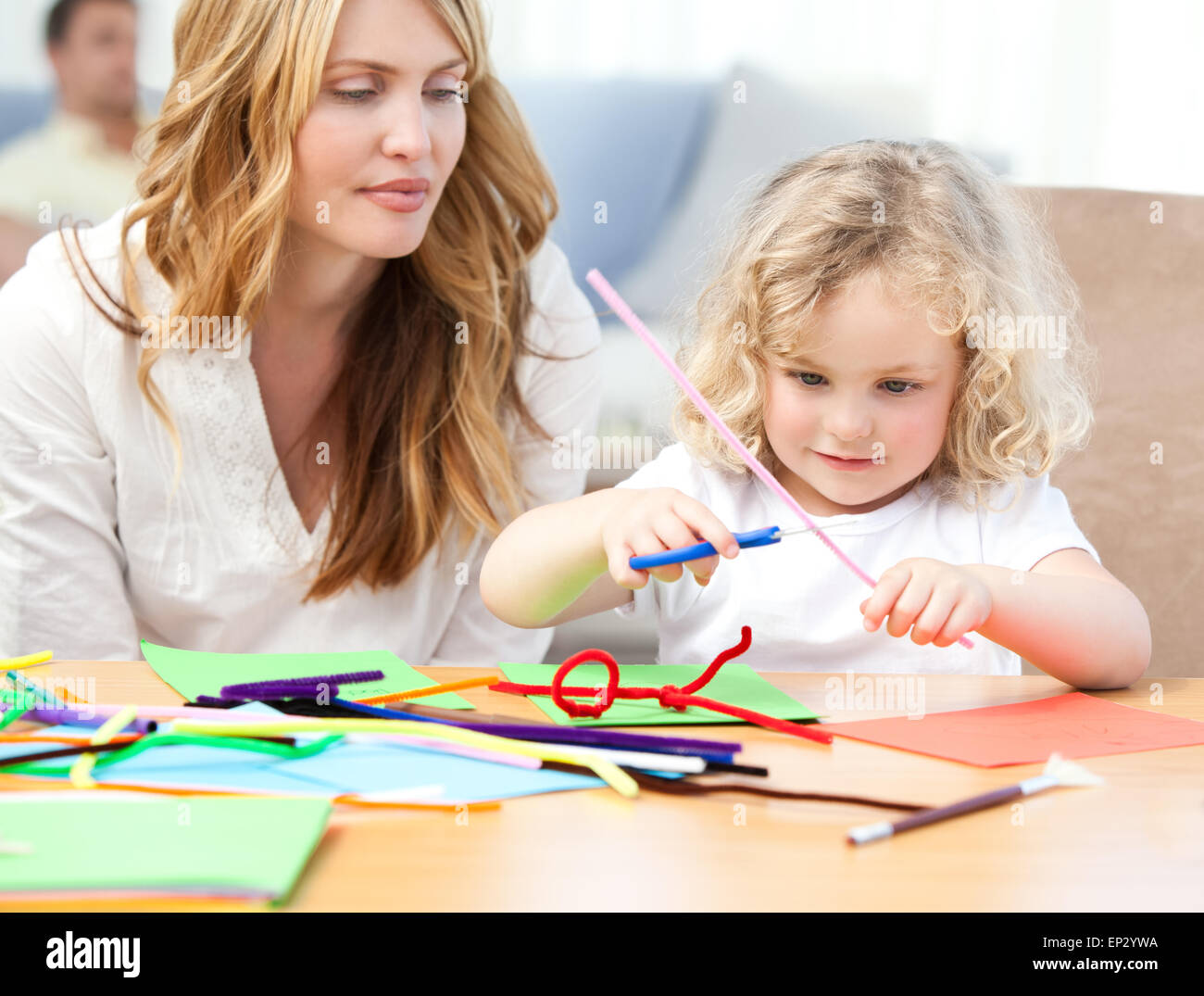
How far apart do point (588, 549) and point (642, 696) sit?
168 mm

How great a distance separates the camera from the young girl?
34.2 inches

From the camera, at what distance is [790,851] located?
465 millimetres

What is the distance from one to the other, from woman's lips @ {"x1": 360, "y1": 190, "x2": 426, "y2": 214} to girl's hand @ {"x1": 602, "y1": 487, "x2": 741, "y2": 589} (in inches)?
20.2

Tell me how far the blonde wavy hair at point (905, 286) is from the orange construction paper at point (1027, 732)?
320 mm

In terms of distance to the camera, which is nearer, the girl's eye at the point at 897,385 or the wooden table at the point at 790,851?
the wooden table at the point at 790,851

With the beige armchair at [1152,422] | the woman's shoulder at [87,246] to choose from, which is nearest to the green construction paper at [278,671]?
the woman's shoulder at [87,246]

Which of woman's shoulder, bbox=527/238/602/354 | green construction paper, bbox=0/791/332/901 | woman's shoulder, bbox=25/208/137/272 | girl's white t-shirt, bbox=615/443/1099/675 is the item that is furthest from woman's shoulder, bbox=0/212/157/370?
green construction paper, bbox=0/791/332/901

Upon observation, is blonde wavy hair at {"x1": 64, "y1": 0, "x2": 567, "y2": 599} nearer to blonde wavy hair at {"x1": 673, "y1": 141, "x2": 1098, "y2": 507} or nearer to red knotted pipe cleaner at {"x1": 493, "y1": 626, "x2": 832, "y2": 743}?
blonde wavy hair at {"x1": 673, "y1": 141, "x2": 1098, "y2": 507}

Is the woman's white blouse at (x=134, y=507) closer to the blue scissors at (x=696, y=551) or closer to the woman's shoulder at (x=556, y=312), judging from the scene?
the woman's shoulder at (x=556, y=312)

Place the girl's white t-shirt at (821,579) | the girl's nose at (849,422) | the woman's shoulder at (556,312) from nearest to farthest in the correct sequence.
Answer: the girl's nose at (849,422)
the girl's white t-shirt at (821,579)
the woman's shoulder at (556,312)

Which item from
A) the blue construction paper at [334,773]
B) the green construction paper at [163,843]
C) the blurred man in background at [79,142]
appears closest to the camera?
the green construction paper at [163,843]

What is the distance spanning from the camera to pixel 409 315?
1290 mm

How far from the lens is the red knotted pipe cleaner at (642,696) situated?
25.5 inches
